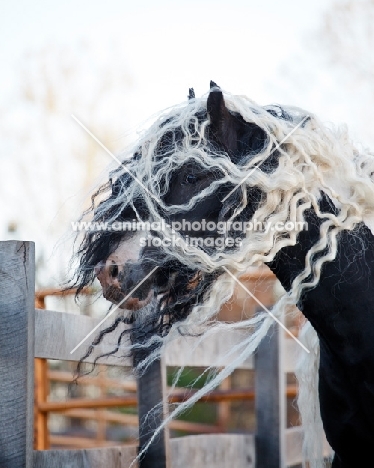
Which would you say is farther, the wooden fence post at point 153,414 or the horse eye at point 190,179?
the wooden fence post at point 153,414

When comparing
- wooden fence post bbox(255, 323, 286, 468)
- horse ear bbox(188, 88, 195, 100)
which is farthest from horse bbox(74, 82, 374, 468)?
wooden fence post bbox(255, 323, 286, 468)

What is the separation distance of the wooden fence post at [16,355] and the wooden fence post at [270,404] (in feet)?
6.70

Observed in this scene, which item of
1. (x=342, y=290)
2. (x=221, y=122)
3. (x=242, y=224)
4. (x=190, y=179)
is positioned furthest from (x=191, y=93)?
(x=342, y=290)

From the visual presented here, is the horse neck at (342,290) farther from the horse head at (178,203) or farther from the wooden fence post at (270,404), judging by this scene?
the wooden fence post at (270,404)

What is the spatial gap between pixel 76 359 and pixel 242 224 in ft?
3.19

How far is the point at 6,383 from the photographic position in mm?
1860

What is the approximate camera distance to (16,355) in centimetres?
188

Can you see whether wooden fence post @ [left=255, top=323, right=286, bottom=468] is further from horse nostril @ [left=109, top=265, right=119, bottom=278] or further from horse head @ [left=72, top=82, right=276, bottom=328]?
horse nostril @ [left=109, top=265, right=119, bottom=278]

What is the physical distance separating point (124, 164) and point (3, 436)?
1.02 meters

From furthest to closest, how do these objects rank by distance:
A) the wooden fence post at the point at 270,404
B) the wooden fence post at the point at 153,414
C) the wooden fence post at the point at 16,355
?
1. the wooden fence post at the point at 270,404
2. the wooden fence post at the point at 153,414
3. the wooden fence post at the point at 16,355

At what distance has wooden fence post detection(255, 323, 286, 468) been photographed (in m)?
3.68

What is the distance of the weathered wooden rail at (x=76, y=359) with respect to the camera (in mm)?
1865

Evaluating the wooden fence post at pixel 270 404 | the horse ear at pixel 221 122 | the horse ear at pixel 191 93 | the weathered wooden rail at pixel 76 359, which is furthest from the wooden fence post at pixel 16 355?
the wooden fence post at pixel 270 404

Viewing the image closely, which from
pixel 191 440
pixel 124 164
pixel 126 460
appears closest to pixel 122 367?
pixel 126 460
